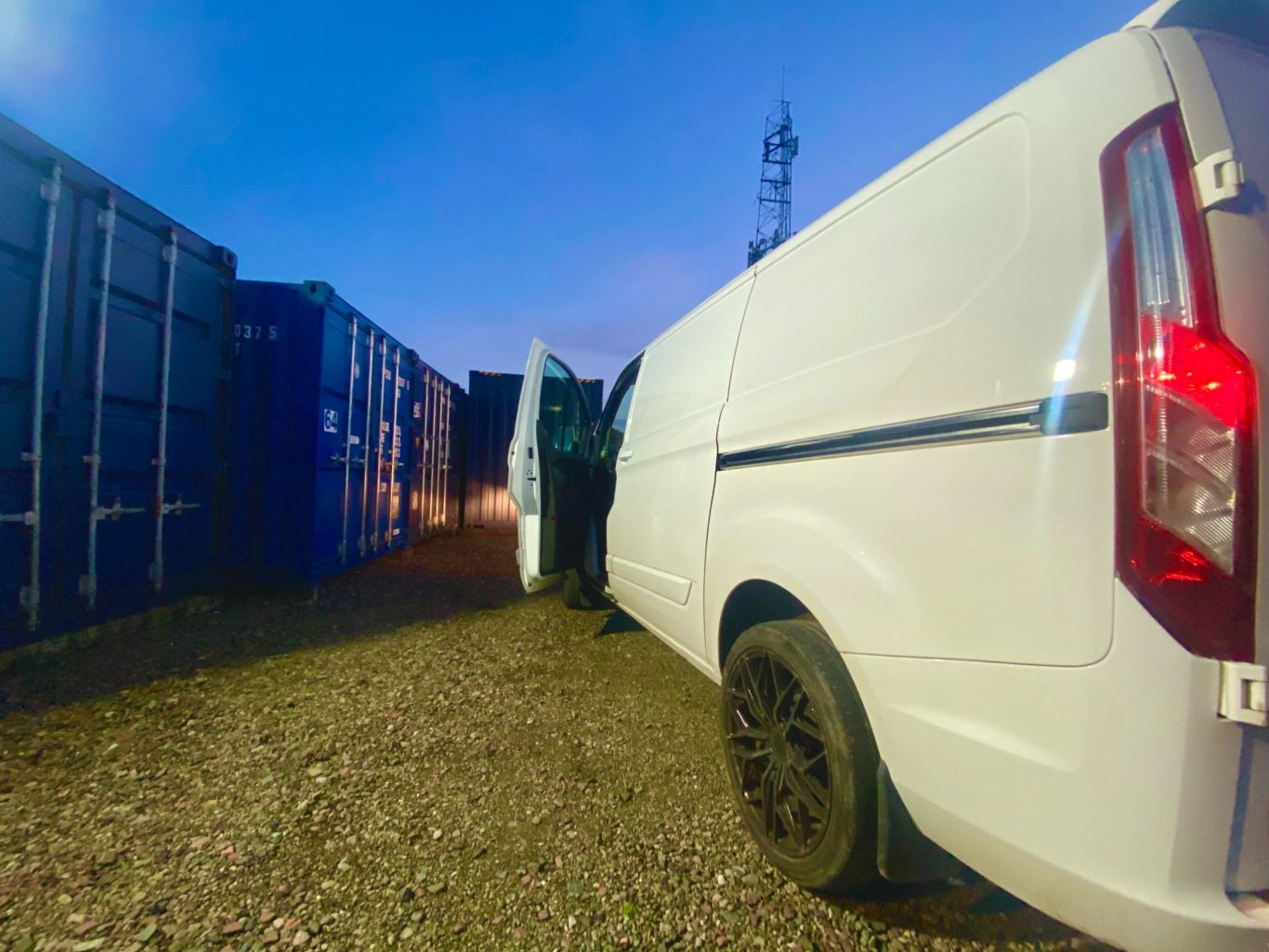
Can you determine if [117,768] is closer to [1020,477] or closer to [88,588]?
[88,588]

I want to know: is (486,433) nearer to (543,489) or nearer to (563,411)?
(563,411)

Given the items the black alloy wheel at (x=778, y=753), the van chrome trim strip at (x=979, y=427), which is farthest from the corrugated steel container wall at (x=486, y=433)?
the van chrome trim strip at (x=979, y=427)

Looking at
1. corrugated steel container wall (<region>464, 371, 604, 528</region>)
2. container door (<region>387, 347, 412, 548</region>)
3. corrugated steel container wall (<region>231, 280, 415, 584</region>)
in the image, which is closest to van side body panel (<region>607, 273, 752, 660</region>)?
corrugated steel container wall (<region>231, 280, 415, 584</region>)

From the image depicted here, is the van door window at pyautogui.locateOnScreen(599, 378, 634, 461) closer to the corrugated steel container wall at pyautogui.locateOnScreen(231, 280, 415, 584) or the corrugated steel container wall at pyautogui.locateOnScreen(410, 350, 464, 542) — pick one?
the corrugated steel container wall at pyautogui.locateOnScreen(231, 280, 415, 584)

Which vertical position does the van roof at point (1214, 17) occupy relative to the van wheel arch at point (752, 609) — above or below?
above

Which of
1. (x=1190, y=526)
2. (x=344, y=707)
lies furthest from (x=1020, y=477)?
(x=344, y=707)

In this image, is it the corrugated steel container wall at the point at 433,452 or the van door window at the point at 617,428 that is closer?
the van door window at the point at 617,428

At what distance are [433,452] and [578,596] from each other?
4487 mm

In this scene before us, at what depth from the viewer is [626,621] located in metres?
4.84

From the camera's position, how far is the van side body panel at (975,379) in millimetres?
992

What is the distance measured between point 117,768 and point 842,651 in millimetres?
2888

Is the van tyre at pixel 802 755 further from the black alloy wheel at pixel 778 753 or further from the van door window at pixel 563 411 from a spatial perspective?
the van door window at pixel 563 411

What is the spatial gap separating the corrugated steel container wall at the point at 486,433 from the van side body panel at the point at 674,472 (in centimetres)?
665

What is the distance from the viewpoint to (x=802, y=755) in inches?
65.4
